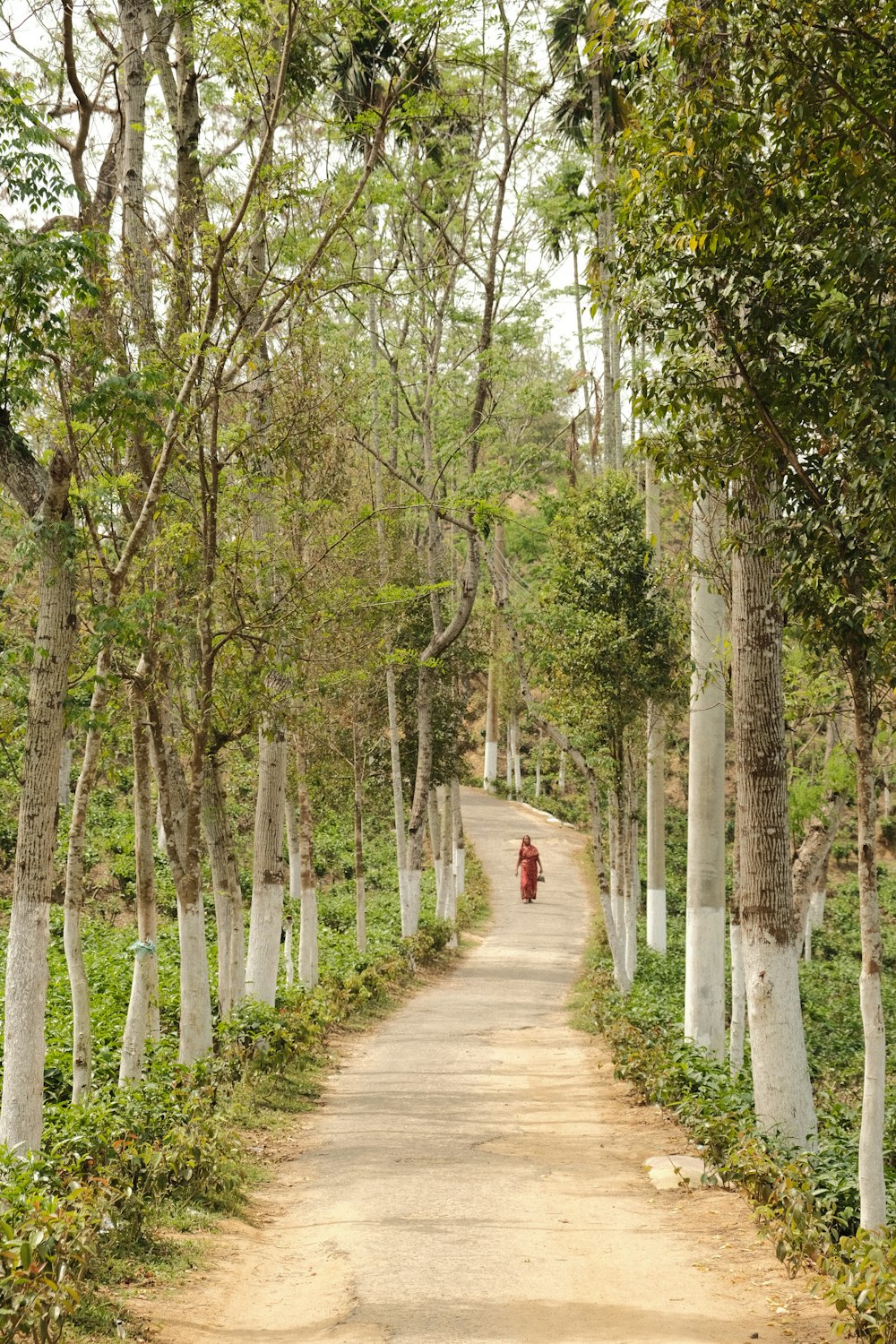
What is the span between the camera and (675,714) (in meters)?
17.8

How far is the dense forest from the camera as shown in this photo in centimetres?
615

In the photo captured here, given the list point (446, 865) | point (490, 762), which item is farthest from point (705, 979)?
point (490, 762)

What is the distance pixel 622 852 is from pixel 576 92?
13.3 meters

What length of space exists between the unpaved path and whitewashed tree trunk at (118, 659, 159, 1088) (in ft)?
4.82

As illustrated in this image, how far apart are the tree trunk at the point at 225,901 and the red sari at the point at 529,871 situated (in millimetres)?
16920

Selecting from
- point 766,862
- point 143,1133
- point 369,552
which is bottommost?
point 143,1133

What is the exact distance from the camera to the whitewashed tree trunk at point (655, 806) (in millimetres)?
16891

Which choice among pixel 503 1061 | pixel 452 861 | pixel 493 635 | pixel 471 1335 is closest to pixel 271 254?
pixel 503 1061

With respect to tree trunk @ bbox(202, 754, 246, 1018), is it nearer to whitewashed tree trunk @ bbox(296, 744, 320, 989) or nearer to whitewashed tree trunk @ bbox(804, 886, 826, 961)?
whitewashed tree trunk @ bbox(296, 744, 320, 989)

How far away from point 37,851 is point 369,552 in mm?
12186

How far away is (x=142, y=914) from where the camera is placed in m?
9.23

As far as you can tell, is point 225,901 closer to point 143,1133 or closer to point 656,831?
point 143,1133

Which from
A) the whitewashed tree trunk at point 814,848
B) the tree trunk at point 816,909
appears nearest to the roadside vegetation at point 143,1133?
the whitewashed tree trunk at point 814,848

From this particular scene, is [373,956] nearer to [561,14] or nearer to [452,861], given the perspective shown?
[452,861]
